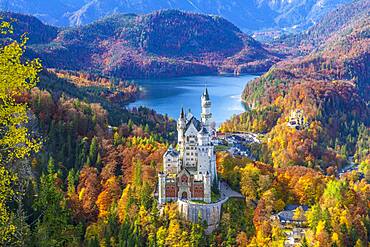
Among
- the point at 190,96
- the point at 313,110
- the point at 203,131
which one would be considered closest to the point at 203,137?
the point at 203,131

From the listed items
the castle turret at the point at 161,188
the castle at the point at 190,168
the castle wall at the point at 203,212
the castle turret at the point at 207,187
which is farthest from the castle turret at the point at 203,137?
the castle wall at the point at 203,212

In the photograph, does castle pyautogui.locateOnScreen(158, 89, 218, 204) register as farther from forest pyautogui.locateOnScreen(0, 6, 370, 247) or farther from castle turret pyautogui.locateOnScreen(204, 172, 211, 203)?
forest pyautogui.locateOnScreen(0, 6, 370, 247)

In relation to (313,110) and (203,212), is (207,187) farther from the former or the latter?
(313,110)

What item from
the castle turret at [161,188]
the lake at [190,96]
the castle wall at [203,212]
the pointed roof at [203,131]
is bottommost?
the lake at [190,96]

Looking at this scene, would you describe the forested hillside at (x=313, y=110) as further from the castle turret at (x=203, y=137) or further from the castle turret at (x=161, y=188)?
the castle turret at (x=161, y=188)

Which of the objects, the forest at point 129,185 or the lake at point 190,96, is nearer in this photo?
the forest at point 129,185
